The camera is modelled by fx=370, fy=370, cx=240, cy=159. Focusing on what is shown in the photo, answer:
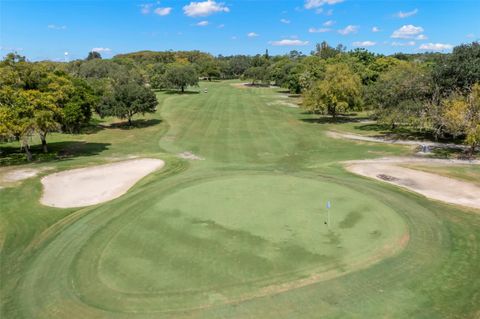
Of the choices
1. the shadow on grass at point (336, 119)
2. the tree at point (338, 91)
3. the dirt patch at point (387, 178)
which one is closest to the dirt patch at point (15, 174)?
the dirt patch at point (387, 178)

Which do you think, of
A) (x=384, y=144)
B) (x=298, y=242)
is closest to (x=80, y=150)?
(x=298, y=242)

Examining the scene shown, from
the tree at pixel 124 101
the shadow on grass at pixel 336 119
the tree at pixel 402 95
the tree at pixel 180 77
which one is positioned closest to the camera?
the tree at pixel 402 95

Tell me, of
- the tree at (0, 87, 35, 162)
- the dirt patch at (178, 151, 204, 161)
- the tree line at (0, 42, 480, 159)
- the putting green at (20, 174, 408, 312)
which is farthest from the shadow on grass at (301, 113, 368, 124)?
the tree at (0, 87, 35, 162)

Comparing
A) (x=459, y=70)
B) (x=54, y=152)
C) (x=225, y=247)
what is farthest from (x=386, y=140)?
(x=54, y=152)

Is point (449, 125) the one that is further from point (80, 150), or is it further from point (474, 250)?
point (80, 150)

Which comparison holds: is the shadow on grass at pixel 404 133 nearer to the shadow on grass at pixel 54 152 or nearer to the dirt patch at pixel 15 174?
the shadow on grass at pixel 54 152

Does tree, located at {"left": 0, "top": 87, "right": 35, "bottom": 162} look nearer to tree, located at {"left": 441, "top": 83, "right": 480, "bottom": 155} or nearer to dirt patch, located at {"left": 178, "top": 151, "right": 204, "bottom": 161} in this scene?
dirt patch, located at {"left": 178, "top": 151, "right": 204, "bottom": 161}

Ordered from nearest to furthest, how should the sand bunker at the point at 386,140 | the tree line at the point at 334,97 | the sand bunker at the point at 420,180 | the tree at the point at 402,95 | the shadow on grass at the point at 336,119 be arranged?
the sand bunker at the point at 420,180 < the tree line at the point at 334,97 < the sand bunker at the point at 386,140 < the tree at the point at 402,95 < the shadow on grass at the point at 336,119
